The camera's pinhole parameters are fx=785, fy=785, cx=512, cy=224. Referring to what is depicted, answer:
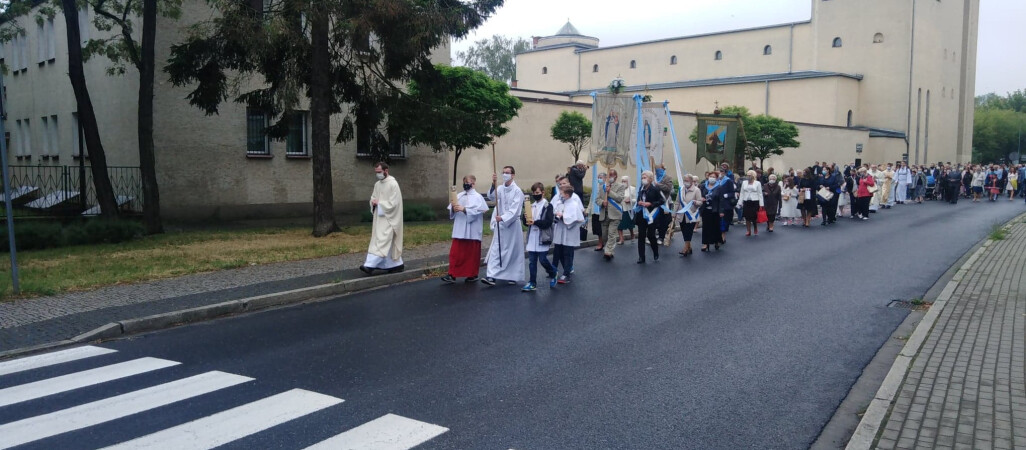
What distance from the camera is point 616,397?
630cm

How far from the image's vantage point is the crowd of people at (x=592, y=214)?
491 inches

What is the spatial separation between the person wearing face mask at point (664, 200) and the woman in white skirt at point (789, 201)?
6907mm

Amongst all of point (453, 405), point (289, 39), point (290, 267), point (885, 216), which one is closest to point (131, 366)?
point (453, 405)

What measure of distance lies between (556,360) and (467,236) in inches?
207

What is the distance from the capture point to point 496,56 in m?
84.9

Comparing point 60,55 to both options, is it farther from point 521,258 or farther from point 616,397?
point 616,397

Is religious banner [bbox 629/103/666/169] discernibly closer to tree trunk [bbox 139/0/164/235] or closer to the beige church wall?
tree trunk [bbox 139/0/164/235]

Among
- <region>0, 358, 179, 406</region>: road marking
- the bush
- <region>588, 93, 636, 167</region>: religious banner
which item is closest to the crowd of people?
<region>588, 93, 636, 167</region>: religious banner

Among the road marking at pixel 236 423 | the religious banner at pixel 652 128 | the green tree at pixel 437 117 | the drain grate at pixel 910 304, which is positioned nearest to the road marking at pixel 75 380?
the road marking at pixel 236 423

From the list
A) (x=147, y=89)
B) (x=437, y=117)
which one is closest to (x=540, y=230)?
(x=437, y=117)

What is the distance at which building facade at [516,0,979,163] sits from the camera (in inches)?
2368

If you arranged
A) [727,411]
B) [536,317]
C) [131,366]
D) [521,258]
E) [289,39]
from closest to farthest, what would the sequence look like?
[727,411] < [131,366] < [536,317] < [521,258] < [289,39]

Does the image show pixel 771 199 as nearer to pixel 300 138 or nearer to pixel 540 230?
pixel 540 230

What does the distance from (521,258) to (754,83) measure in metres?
53.2
